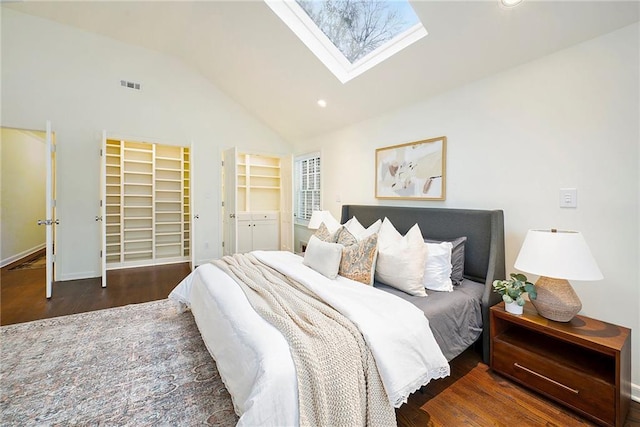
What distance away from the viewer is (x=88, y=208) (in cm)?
406

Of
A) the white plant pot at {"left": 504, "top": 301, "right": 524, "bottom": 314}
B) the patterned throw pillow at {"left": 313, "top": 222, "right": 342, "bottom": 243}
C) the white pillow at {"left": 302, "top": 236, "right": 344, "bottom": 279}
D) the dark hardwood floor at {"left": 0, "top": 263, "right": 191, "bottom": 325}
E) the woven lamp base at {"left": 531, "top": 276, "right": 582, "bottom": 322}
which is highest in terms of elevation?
the patterned throw pillow at {"left": 313, "top": 222, "right": 342, "bottom": 243}

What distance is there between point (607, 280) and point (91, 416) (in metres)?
3.34

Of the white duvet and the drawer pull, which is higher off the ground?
the white duvet

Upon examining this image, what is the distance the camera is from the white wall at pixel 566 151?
171 centimetres

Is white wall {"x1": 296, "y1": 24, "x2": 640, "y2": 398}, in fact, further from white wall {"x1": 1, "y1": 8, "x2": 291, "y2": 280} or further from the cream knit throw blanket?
white wall {"x1": 1, "y1": 8, "x2": 291, "y2": 280}

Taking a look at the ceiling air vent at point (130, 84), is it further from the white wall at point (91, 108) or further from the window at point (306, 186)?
the window at point (306, 186)

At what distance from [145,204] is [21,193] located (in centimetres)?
241

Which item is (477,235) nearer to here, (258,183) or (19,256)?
(258,183)

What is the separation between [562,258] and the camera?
5.17ft

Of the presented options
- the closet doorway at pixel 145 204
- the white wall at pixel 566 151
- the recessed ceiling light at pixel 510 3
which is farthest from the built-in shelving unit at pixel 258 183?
the recessed ceiling light at pixel 510 3

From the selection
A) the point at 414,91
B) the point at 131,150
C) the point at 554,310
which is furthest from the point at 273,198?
the point at 554,310

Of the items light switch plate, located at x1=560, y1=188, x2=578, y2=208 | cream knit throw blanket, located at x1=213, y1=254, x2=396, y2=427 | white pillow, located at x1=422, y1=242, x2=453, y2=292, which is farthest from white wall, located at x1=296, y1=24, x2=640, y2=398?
cream knit throw blanket, located at x1=213, y1=254, x2=396, y2=427

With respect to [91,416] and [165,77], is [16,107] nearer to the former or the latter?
[165,77]

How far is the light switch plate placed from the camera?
6.27 ft
